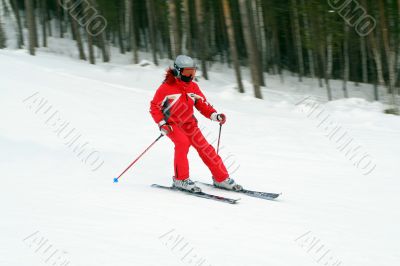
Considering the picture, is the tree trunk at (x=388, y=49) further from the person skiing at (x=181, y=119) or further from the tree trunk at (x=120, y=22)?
the tree trunk at (x=120, y=22)

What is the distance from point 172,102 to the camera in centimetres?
564

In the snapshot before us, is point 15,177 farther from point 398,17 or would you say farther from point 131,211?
point 398,17

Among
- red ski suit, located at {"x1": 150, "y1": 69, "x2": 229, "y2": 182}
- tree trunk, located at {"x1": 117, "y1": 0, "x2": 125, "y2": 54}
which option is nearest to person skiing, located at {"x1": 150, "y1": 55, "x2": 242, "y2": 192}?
red ski suit, located at {"x1": 150, "y1": 69, "x2": 229, "y2": 182}

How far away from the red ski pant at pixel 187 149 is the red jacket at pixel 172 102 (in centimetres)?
11

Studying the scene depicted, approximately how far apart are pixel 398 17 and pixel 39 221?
1324cm

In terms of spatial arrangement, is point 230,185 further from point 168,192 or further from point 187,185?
point 168,192

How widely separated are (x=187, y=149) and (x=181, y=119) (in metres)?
0.36

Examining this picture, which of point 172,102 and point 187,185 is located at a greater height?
point 172,102

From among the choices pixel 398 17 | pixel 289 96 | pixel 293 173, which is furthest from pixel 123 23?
pixel 293 173

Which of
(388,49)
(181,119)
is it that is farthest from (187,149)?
(388,49)

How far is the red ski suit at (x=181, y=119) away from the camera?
18.4ft

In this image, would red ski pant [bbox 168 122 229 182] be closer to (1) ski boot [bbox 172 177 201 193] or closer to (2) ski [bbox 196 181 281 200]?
(1) ski boot [bbox 172 177 201 193]

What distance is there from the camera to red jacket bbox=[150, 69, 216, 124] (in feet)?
18.5

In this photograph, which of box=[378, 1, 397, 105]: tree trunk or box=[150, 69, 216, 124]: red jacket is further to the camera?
box=[378, 1, 397, 105]: tree trunk
